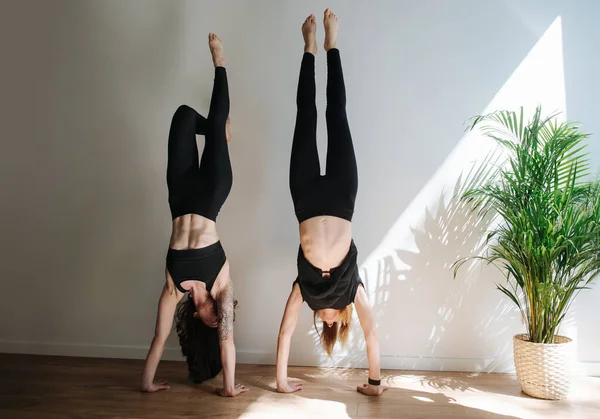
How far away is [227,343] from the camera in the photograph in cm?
287

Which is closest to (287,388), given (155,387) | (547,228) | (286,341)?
(286,341)

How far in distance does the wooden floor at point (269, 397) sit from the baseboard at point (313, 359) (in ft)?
0.25

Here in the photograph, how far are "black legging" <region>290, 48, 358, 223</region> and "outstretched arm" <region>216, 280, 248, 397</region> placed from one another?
65cm

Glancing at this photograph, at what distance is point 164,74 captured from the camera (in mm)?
3619

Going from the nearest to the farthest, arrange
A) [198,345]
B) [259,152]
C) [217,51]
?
[198,345] → [217,51] → [259,152]

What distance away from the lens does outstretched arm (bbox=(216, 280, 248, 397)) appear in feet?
9.30

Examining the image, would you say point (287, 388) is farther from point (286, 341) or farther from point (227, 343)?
point (227, 343)

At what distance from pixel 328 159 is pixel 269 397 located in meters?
1.42

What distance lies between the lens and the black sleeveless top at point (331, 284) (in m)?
2.82

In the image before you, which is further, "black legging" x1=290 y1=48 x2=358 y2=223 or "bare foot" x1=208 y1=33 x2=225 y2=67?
"bare foot" x1=208 y1=33 x2=225 y2=67

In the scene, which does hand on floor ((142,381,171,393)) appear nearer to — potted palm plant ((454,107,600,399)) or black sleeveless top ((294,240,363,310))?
black sleeveless top ((294,240,363,310))

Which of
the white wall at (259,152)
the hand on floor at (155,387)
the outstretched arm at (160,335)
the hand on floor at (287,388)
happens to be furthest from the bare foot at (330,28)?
the hand on floor at (155,387)

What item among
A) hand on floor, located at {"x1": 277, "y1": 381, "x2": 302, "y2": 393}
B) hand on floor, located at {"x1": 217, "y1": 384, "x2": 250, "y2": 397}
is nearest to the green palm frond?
hand on floor, located at {"x1": 277, "y1": 381, "x2": 302, "y2": 393}

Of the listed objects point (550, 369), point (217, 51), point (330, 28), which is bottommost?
point (550, 369)
